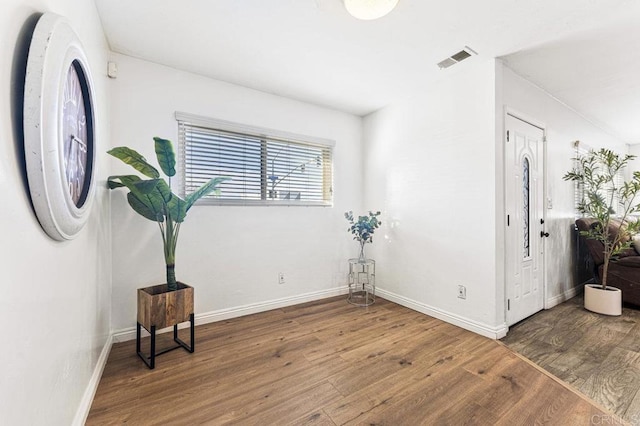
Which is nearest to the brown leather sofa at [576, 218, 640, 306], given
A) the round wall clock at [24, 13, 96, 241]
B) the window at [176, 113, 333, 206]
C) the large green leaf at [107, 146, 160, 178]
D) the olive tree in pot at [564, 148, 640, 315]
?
the olive tree in pot at [564, 148, 640, 315]

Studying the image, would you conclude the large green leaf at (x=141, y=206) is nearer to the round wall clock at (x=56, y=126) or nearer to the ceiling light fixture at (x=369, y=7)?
the round wall clock at (x=56, y=126)

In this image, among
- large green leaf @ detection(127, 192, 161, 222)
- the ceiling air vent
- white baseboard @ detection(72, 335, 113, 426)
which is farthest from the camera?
the ceiling air vent

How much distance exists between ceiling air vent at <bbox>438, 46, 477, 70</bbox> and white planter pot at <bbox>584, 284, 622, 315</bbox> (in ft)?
9.86

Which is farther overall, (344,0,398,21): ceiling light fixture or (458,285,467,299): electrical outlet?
(458,285,467,299): electrical outlet

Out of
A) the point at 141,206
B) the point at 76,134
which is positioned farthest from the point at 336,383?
the point at 76,134

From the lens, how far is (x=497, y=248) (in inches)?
98.1

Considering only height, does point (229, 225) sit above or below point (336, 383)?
above

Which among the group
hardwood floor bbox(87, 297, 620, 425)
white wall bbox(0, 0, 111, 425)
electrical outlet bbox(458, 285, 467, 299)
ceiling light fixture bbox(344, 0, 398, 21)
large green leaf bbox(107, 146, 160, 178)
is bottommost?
hardwood floor bbox(87, 297, 620, 425)

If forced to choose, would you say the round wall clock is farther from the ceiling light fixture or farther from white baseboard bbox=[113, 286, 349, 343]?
white baseboard bbox=[113, 286, 349, 343]

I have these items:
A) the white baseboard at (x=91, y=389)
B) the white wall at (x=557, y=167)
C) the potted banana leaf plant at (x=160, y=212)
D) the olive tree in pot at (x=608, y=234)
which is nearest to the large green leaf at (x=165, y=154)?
the potted banana leaf plant at (x=160, y=212)

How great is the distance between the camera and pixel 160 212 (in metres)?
A: 2.17

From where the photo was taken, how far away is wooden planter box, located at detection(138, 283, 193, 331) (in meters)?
2.01

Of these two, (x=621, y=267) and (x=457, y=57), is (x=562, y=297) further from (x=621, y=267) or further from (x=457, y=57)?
(x=457, y=57)

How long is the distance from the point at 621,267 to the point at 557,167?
1433mm
